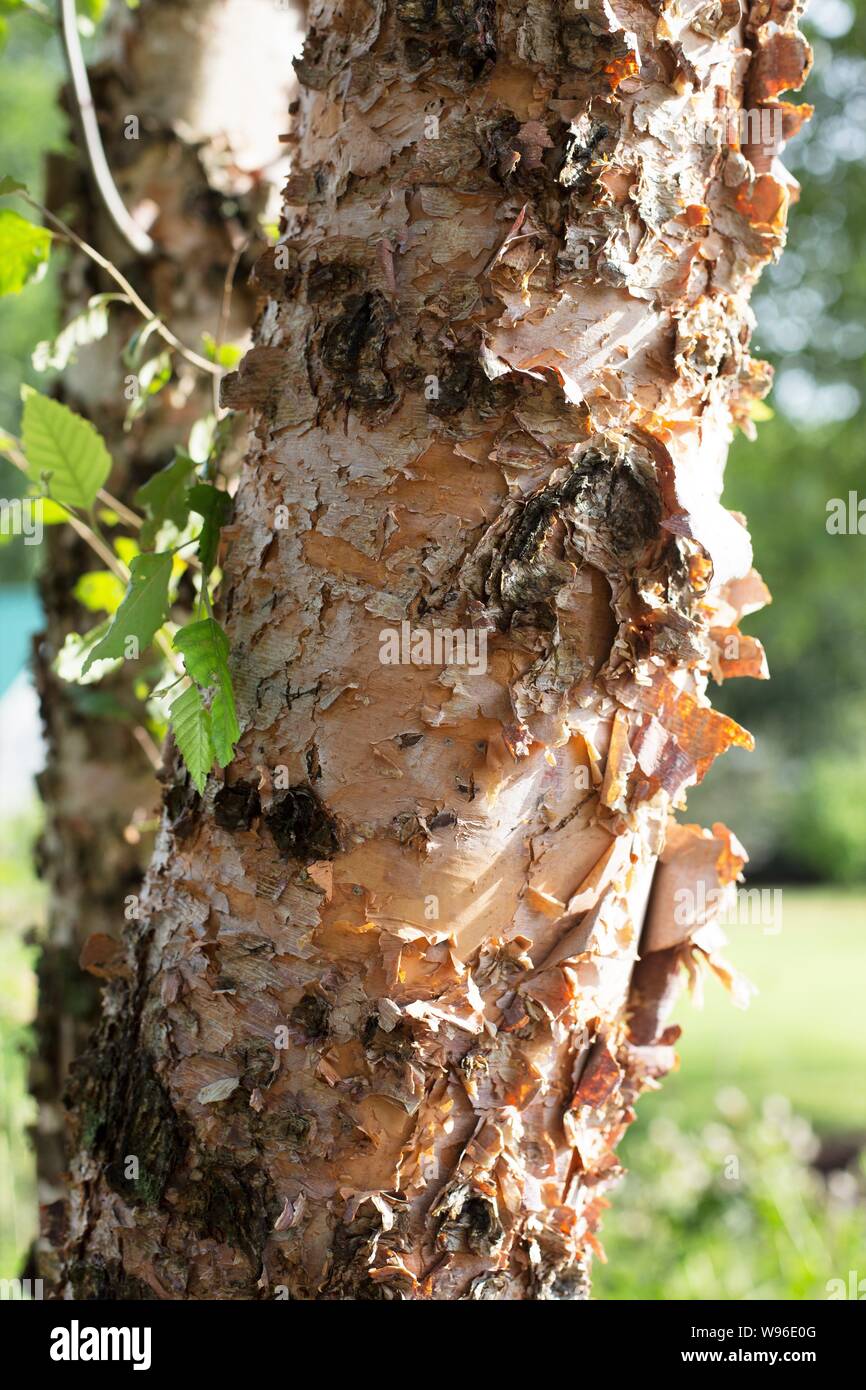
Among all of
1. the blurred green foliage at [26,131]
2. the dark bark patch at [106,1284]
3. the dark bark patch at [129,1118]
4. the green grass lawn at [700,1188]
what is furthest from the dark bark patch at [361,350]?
the blurred green foliage at [26,131]

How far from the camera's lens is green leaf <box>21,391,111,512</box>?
1.40m

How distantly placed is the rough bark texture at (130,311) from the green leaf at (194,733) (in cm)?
112

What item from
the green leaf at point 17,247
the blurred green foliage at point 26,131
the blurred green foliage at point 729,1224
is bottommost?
the blurred green foliage at point 729,1224

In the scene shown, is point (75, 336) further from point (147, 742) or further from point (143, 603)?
point (147, 742)

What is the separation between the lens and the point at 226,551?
118cm

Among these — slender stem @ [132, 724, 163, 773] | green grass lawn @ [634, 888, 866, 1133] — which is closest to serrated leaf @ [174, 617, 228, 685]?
slender stem @ [132, 724, 163, 773]

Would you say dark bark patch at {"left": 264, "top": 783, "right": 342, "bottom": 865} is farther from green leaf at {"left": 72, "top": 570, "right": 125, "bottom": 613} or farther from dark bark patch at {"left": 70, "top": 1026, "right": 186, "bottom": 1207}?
green leaf at {"left": 72, "top": 570, "right": 125, "bottom": 613}

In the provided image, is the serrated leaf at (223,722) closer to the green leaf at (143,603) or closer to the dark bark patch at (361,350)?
the green leaf at (143,603)

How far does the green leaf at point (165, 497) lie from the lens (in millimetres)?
1430

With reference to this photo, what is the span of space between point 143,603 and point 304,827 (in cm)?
32

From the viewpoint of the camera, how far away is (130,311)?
222cm

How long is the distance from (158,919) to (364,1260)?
388 millimetres

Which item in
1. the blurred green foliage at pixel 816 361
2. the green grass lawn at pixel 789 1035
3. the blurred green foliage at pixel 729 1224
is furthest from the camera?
the green grass lawn at pixel 789 1035

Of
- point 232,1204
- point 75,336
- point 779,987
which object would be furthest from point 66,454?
point 779,987
